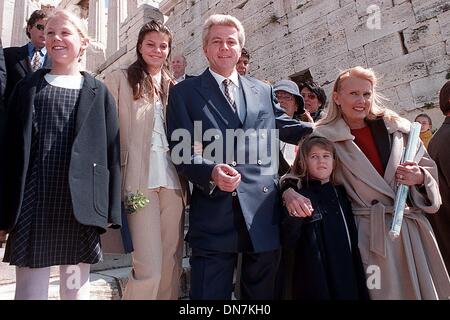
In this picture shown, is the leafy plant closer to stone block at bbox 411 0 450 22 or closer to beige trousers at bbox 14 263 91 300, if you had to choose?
beige trousers at bbox 14 263 91 300

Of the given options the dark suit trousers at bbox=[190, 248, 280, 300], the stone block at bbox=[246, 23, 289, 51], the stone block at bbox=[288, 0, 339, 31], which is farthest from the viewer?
the stone block at bbox=[246, 23, 289, 51]

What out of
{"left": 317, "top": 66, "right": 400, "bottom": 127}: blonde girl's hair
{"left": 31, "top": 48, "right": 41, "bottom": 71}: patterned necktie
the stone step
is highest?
{"left": 31, "top": 48, "right": 41, "bottom": 71}: patterned necktie

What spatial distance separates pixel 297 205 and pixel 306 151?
427 millimetres

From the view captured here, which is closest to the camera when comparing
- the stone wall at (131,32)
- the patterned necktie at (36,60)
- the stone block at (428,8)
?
the patterned necktie at (36,60)

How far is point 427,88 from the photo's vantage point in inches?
195

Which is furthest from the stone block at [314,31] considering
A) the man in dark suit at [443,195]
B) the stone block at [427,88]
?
the man in dark suit at [443,195]

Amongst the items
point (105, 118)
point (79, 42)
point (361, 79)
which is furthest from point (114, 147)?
point (361, 79)

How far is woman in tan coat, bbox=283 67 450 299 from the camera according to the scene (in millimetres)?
2041

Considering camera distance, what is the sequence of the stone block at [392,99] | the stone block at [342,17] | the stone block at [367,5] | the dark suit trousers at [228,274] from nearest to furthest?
the dark suit trousers at [228,274] → the stone block at [392,99] → the stone block at [367,5] → the stone block at [342,17]

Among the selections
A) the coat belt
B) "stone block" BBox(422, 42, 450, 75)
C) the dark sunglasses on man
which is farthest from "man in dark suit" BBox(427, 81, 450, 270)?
the dark sunglasses on man

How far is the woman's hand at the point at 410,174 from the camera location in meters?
2.11

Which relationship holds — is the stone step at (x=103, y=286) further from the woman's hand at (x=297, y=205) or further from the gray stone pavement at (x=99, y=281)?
the woman's hand at (x=297, y=205)

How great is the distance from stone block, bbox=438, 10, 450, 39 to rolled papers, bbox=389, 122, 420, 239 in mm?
3465

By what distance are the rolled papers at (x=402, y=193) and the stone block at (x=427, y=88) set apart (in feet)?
10.2
